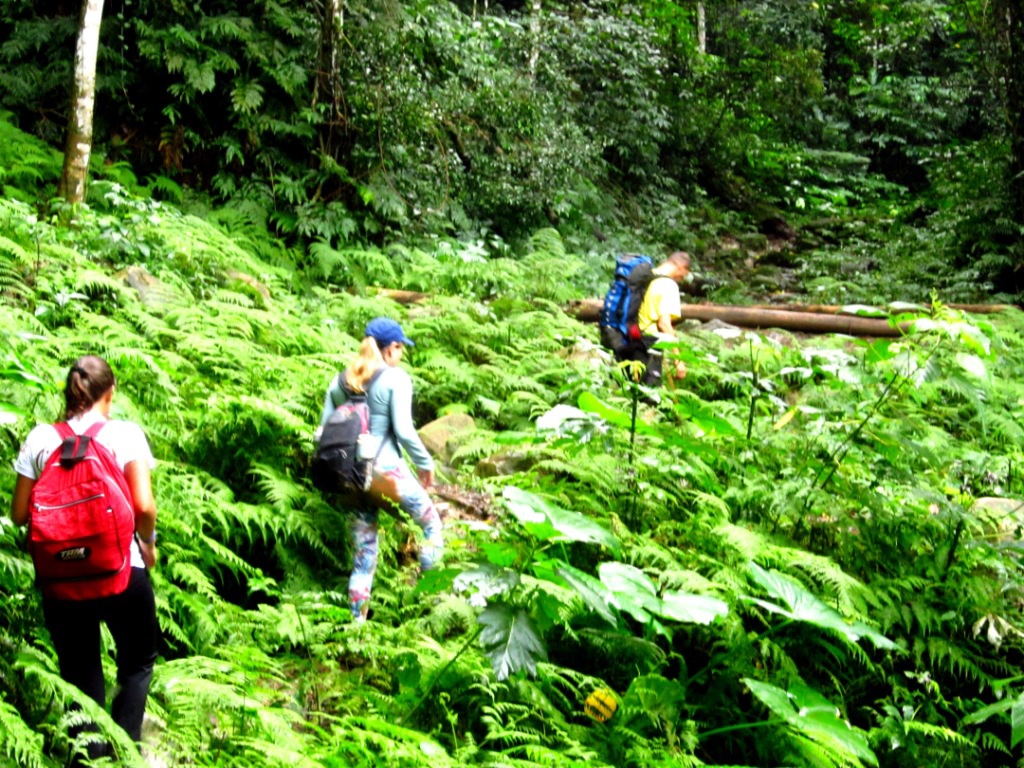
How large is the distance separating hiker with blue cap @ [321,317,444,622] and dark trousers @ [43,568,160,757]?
5.09ft

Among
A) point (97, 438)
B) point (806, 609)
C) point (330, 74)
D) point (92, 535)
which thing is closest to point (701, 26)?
point (330, 74)

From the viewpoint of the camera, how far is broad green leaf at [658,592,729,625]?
135 inches

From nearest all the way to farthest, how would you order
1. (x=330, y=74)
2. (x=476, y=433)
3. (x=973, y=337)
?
(x=973, y=337) < (x=476, y=433) < (x=330, y=74)

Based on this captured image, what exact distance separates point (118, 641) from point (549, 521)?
60.2 inches

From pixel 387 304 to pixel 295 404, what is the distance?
12.4 ft

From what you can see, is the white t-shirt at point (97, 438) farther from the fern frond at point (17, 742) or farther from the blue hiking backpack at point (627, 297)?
the blue hiking backpack at point (627, 297)

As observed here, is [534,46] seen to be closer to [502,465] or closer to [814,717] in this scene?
[502,465]

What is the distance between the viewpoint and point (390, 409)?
16.3ft

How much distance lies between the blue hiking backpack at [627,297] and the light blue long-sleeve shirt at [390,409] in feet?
10.4

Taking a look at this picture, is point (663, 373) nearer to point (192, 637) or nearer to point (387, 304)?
point (387, 304)

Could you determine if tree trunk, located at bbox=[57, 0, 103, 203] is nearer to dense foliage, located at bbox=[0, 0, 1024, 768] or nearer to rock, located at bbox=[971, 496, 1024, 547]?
dense foliage, located at bbox=[0, 0, 1024, 768]

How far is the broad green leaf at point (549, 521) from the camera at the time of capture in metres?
3.25

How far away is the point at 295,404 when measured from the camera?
18.9 feet

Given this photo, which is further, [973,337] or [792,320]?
[792,320]
